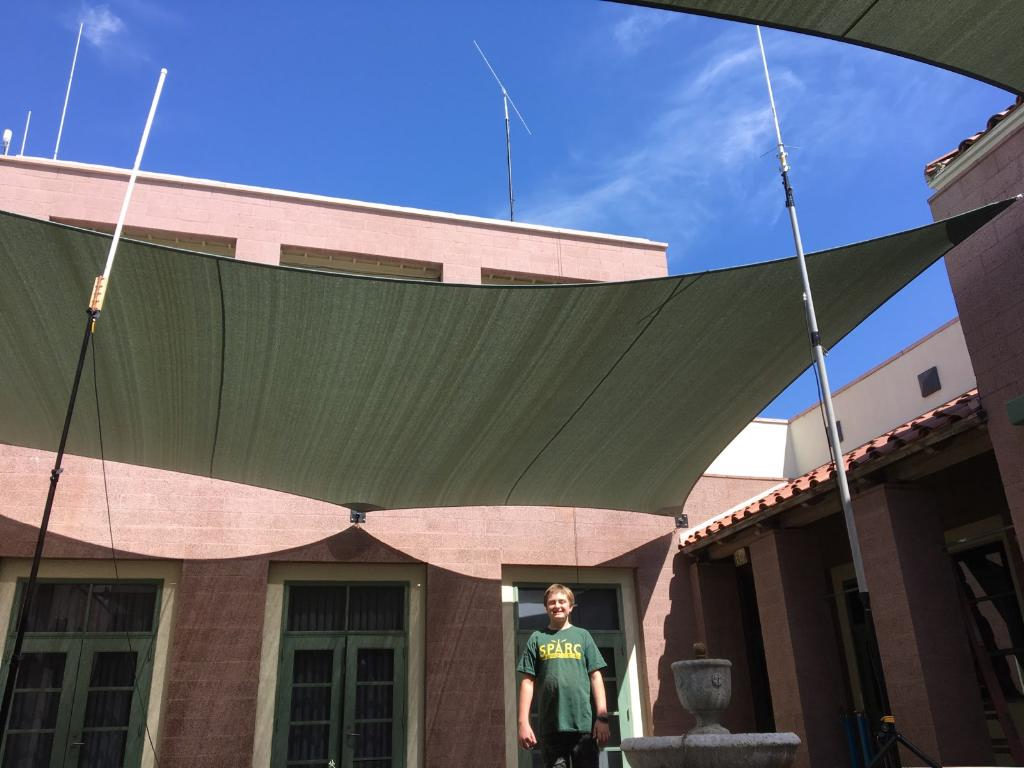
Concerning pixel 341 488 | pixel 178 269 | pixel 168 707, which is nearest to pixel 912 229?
pixel 178 269

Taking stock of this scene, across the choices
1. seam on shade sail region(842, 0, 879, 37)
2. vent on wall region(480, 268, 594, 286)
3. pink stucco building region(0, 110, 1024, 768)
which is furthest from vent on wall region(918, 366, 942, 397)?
seam on shade sail region(842, 0, 879, 37)

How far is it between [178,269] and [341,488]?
270cm

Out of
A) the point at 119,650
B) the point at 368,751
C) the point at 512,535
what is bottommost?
the point at 368,751

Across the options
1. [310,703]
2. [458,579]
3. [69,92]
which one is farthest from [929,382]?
[69,92]

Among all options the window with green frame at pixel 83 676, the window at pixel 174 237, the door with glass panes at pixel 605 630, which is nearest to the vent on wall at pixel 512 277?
the window at pixel 174 237

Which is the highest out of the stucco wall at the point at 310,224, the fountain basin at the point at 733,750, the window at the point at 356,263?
the stucco wall at the point at 310,224

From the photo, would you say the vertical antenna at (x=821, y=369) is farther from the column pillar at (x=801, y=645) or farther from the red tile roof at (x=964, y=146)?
the column pillar at (x=801, y=645)

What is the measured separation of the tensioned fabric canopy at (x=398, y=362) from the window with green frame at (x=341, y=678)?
1.11 m

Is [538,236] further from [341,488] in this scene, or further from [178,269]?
[178,269]

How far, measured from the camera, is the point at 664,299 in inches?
184

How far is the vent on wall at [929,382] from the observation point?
8180 mm

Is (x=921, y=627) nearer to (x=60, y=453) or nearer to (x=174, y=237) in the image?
(x=60, y=453)

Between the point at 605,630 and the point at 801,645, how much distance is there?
1.73 m

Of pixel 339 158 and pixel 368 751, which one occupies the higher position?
pixel 339 158
